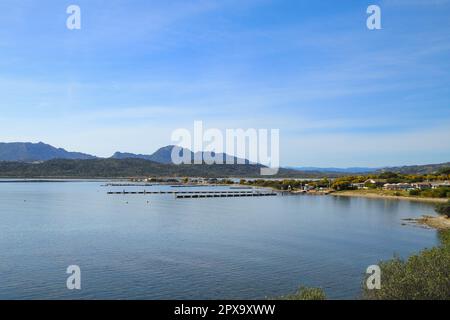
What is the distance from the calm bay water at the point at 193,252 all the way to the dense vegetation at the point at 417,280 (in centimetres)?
543

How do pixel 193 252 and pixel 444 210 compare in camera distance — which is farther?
pixel 444 210

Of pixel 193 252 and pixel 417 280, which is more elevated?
pixel 417 280

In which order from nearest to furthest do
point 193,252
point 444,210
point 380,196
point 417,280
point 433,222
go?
point 417,280, point 193,252, point 433,222, point 444,210, point 380,196

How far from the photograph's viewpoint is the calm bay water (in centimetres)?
2988

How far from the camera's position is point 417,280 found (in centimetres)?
2212

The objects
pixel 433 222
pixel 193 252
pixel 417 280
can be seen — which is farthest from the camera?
pixel 433 222

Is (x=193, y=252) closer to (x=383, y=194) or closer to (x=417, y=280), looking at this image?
(x=417, y=280)

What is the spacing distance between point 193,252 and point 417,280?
23915mm

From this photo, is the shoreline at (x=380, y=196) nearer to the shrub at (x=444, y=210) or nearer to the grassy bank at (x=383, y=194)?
the grassy bank at (x=383, y=194)

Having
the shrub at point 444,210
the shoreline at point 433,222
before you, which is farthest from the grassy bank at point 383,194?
the shoreline at point 433,222

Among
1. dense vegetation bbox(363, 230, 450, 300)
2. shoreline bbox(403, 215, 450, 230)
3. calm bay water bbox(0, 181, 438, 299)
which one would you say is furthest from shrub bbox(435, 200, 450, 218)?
dense vegetation bbox(363, 230, 450, 300)

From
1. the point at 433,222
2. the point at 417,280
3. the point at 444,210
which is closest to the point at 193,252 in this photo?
the point at 417,280
